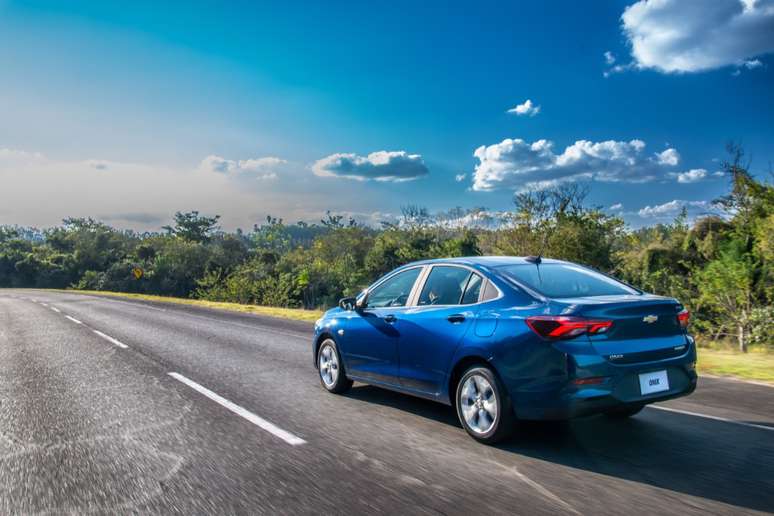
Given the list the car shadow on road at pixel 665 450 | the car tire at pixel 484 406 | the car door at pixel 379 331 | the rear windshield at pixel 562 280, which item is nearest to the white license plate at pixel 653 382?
the car shadow on road at pixel 665 450

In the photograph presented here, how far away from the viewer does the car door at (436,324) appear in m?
5.20

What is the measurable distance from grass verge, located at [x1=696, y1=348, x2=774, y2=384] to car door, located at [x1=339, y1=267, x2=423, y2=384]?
507 centimetres

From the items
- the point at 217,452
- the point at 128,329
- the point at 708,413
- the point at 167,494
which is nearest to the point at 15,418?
the point at 217,452

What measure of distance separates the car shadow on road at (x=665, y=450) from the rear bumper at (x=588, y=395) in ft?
1.18

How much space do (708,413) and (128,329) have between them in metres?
14.1

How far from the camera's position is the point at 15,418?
6098 mm

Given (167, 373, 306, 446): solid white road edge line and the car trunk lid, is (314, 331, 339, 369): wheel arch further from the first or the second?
the car trunk lid

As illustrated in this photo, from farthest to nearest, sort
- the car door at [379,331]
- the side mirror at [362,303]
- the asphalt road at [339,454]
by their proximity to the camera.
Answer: the side mirror at [362,303] → the car door at [379,331] → the asphalt road at [339,454]

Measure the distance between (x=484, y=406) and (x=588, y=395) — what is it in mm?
880

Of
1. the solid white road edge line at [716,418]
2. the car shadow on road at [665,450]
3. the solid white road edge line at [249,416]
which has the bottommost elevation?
the solid white road edge line at [249,416]

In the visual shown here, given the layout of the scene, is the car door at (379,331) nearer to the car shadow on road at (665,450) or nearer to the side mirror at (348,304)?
the side mirror at (348,304)

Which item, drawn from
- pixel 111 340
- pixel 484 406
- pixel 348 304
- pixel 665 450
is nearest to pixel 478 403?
pixel 484 406

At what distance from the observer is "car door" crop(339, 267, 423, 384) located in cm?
601

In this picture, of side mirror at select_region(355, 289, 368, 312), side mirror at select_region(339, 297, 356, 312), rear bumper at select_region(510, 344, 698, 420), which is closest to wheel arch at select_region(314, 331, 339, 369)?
side mirror at select_region(339, 297, 356, 312)
